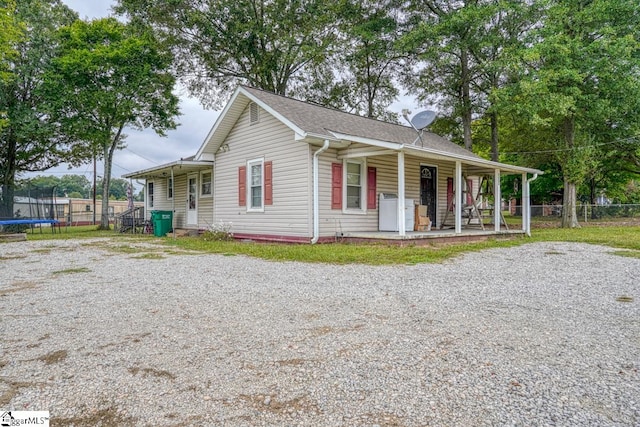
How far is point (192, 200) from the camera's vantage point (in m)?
15.4

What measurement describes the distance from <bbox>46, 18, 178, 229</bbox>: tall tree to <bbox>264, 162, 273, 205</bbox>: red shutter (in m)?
10.7

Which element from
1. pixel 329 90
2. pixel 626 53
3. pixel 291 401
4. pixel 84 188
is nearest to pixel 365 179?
pixel 291 401

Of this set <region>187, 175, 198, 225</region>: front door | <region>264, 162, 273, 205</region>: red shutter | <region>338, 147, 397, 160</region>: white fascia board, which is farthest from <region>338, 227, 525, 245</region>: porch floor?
<region>187, 175, 198, 225</region>: front door

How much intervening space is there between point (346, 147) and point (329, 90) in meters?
14.3

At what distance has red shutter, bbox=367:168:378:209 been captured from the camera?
10.8 metres

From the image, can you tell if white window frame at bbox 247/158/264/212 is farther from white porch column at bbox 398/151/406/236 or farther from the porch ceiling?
white porch column at bbox 398/151/406/236

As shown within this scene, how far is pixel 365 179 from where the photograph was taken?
10.7 meters

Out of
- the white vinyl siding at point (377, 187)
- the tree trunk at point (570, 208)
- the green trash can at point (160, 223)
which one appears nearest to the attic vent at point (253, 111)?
the white vinyl siding at point (377, 187)

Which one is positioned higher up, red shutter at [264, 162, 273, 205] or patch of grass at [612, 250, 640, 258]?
red shutter at [264, 162, 273, 205]

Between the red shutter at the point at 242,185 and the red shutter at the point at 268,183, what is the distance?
41.5 inches

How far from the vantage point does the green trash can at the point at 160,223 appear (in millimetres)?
15109

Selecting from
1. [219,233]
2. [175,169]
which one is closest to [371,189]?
[219,233]

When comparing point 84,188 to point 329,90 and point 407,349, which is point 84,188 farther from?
point 407,349

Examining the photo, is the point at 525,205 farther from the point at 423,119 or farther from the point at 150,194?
the point at 150,194
